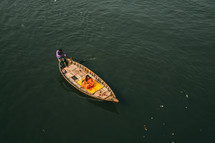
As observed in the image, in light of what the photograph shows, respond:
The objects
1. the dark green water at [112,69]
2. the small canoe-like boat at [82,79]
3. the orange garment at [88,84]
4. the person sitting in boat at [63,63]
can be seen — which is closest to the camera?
the dark green water at [112,69]

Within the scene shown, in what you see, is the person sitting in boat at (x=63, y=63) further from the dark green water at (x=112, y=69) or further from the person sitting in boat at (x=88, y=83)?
the person sitting in boat at (x=88, y=83)

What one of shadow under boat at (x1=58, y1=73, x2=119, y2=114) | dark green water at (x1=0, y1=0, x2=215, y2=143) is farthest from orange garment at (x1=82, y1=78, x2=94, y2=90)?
dark green water at (x1=0, y1=0, x2=215, y2=143)

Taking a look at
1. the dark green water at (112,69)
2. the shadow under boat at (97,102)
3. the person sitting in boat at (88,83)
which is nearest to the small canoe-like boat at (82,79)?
the person sitting in boat at (88,83)

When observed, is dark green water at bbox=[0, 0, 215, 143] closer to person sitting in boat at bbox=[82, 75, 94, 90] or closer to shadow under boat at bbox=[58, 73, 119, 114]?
shadow under boat at bbox=[58, 73, 119, 114]

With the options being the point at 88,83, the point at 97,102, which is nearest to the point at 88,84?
the point at 88,83

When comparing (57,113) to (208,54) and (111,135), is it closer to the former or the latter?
(111,135)

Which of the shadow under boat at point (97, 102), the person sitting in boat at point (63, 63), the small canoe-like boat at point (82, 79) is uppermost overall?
the person sitting in boat at point (63, 63)
